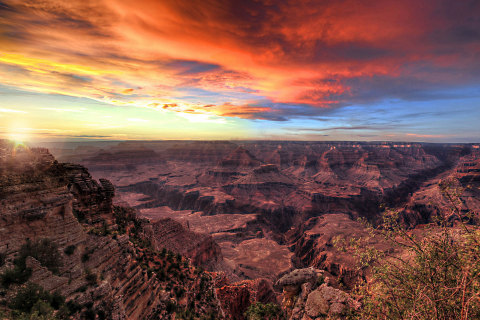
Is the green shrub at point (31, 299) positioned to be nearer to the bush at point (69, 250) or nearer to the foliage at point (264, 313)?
the bush at point (69, 250)

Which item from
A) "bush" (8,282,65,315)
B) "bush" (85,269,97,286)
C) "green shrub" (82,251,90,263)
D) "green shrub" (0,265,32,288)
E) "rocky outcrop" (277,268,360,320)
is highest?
"green shrub" (0,265,32,288)

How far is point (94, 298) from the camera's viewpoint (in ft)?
28.1

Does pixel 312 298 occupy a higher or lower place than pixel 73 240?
lower

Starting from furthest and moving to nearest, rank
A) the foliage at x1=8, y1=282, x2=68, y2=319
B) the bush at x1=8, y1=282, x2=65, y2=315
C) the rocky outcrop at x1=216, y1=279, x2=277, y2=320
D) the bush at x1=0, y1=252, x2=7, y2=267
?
the rocky outcrop at x1=216, y1=279, x2=277, y2=320 → the bush at x1=0, y1=252, x2=7, y2=267 → the bush at x1=8, y1=282, x2=65, y2=315 → the foliage at x1=8, y1=282, x2=68, y2=319

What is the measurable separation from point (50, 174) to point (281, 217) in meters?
87.5

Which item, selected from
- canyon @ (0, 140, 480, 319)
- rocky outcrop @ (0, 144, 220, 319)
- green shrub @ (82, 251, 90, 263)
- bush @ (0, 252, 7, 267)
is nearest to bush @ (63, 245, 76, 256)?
rocky outcrop @ (0, 144, 220, 319)

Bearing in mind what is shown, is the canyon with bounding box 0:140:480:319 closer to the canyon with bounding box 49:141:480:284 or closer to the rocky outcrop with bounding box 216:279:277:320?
the rocky outcrop with bounding box 216:279:277:320

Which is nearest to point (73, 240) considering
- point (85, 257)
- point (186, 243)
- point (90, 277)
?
point (85, 257)

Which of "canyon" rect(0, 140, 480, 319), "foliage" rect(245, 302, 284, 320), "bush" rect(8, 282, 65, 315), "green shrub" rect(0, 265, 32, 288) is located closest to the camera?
"bush" rect(8, 282, 65, 315)

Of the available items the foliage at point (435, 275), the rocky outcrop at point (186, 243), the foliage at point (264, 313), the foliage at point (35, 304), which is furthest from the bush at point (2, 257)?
the rocky outcrop at point (186, 243)

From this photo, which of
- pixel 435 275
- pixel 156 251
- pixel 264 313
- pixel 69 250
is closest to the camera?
pixel 435 275

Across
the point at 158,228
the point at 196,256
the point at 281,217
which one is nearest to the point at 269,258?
the point at 196,256

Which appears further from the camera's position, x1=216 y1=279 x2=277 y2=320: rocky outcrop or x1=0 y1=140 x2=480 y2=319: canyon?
x1=216 y1=279 x2=277 y2=320: rocky outcrop

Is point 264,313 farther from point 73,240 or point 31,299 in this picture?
point 31,299
